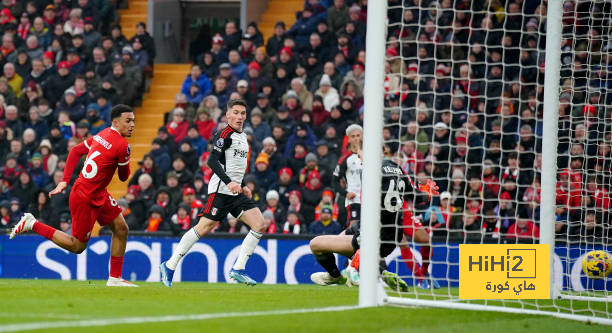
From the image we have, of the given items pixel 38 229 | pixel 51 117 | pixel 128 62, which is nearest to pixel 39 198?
pixel 51 117

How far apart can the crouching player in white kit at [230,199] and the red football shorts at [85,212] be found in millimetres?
907

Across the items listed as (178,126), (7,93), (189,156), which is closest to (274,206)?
(189,156)

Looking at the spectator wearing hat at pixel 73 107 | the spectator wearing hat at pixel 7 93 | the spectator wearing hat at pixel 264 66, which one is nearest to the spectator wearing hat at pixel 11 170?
the spectator wearing hat at pixel 73 107

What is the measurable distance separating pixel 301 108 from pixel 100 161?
8217 mm

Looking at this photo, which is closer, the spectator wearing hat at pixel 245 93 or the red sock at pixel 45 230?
the red sock at pixel 45 230

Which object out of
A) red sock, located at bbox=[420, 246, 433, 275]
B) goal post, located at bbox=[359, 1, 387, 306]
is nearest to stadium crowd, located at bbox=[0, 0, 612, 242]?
red sock, located at bbox=[420, 246, 433, 275]

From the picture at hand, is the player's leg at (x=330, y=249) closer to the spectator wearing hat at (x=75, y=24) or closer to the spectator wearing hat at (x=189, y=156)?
the spectator wearing hat at (x=189, y=156)

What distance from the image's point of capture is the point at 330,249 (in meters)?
11.3

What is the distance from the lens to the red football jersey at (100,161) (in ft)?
35.9

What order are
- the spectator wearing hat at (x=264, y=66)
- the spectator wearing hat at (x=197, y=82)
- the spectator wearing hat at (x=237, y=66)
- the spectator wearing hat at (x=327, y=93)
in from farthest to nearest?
the spectator wearing hat at (x=197, y=82)
the spectator wearing hat at (x=237, y=66)
the spectator wearing hat at (x=264, y=66)
the spectator wearing hat at (x=327, y=93)

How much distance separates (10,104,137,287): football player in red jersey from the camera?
10930 mm

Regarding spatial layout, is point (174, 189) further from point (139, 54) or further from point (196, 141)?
point (139, 54)

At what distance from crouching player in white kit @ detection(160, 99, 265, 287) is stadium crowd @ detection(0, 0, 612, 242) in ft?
8.65

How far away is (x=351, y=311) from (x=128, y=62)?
13.9 m
